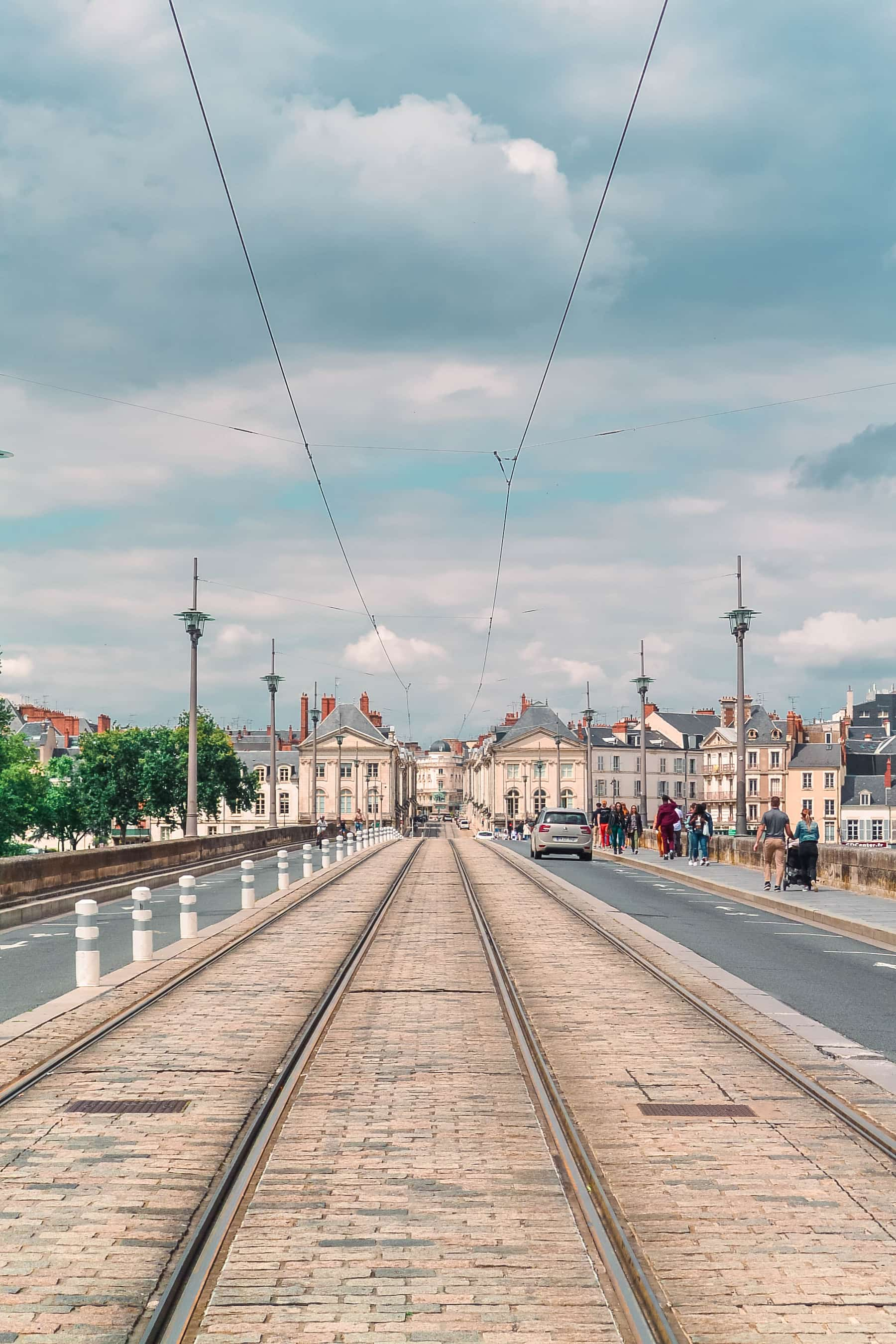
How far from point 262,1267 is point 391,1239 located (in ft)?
1.75

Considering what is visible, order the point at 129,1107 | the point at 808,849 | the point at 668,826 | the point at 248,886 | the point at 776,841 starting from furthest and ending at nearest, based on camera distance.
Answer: the point at 668,826 < the point at 808,849 < the point at 776,841 < the point at 248,886 < the point at 129,1107

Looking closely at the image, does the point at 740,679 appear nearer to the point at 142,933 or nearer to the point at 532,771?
the point at 142,933

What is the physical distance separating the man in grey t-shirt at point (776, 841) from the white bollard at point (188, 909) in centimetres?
1237

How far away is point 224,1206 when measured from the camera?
19.1ft

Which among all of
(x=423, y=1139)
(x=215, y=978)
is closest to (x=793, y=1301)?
(x=423, y=1139)

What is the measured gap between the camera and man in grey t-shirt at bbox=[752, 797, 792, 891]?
86.0 feet

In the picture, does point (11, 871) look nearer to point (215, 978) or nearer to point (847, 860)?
point (215, 978)

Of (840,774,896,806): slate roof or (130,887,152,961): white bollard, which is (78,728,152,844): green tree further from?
(130,887,152,961): white bollard

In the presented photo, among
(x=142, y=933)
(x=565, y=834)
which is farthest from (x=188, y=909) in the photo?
(x=565, y=834)

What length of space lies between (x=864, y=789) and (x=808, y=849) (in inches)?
4060

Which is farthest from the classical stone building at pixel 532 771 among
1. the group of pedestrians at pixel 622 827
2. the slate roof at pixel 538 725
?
the group of pedestrians at pixel 622 827

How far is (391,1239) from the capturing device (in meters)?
5.34

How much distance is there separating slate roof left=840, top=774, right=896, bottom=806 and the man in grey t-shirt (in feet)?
330

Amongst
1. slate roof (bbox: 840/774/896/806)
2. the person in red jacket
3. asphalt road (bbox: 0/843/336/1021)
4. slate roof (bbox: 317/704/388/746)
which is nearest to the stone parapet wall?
asphalt road (bbox: 0/843/336/1021)
